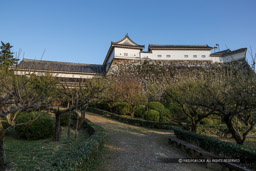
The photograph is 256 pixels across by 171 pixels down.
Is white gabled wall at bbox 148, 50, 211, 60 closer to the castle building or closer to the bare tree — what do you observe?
the castle building

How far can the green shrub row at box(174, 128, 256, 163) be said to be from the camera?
5066mm

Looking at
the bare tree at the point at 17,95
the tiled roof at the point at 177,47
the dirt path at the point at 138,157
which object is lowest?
the dirt path at the point at 138,157

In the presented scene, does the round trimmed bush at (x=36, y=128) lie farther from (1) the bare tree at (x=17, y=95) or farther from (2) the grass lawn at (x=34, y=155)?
(1) the bare tree at (x=17, y=95)

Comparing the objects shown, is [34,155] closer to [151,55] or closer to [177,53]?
[151,55]

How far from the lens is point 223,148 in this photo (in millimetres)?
5887

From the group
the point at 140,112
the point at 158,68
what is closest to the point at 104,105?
the point at 140,112

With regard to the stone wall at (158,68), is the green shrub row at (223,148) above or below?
below

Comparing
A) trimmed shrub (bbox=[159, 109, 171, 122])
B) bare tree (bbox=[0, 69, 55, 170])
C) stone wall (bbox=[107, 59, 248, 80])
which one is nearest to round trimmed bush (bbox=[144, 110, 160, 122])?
trimmed shrub (bbox=[159, 109, 171, 122])

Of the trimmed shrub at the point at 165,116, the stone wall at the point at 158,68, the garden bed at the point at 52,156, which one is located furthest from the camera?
the stone wall at the point at 158,68

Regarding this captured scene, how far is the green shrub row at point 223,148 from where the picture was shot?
5.07 m

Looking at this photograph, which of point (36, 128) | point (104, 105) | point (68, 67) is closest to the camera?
point (36, 128)

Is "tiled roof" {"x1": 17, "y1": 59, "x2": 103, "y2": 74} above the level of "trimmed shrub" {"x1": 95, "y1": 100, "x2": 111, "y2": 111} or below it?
above

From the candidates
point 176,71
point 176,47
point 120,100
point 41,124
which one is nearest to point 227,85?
point 41,124

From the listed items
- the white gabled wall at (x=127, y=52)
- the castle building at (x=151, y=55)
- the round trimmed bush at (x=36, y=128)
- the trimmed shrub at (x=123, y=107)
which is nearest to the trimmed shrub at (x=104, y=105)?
the trimmed shrub at (x=123, y=107)
